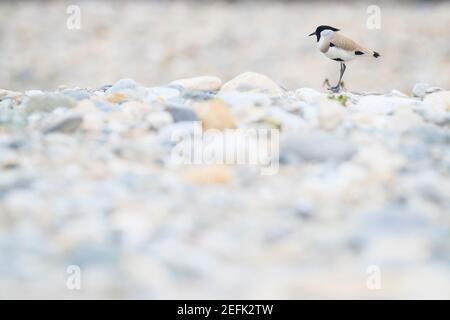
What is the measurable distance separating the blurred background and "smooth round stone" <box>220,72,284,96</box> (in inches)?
285

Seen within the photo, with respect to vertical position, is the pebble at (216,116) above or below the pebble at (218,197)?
above

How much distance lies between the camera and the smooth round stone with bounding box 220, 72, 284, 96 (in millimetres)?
3940

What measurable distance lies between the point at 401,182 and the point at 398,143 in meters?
0.47

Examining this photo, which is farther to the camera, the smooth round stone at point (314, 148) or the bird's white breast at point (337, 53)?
the bird's white breast at point (337, 53)

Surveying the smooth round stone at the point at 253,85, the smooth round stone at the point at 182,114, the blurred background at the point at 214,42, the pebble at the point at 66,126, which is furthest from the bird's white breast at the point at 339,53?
the blurred background at the point at 214,42

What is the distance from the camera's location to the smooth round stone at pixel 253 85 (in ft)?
12.9
